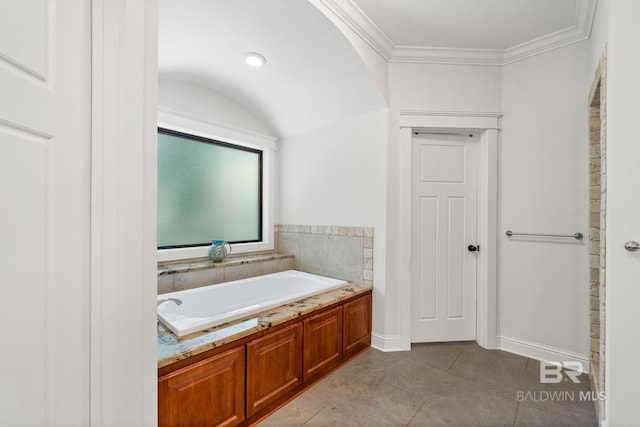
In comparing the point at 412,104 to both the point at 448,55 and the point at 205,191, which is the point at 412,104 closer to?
the point at 448,55

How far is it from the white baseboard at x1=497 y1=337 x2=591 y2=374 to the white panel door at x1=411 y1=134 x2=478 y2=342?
0.27m

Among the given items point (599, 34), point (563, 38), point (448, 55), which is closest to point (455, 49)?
point (448, 55)

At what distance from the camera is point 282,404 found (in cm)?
176

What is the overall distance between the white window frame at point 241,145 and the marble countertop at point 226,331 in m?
1.07

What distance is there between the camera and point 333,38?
2061 millimetres

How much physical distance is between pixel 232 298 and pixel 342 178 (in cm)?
152

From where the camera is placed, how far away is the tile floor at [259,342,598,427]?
1629 mm

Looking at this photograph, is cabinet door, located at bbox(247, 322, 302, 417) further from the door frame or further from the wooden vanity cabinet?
the door frame

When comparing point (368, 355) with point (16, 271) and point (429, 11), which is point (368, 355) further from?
point (429, 11)

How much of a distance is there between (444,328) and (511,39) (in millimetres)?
2522

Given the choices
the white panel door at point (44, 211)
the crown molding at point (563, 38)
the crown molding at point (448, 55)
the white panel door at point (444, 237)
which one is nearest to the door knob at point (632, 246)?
the white panel door at point (444, 237)

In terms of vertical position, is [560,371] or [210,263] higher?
[210,263]

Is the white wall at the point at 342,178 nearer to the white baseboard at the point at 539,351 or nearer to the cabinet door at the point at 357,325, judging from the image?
the cabinet door at the point at 357,325

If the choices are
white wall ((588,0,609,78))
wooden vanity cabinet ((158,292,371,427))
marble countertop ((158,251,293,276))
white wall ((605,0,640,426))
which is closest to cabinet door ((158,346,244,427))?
wooden vanity cabinet ((158,292,371,427))
